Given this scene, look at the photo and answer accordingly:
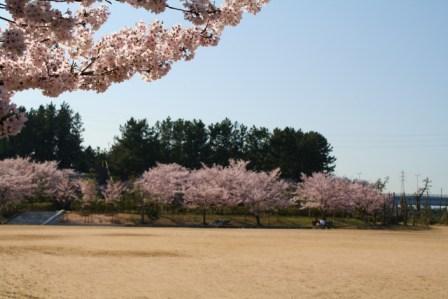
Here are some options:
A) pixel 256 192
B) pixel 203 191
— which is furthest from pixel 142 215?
pixel 256 192

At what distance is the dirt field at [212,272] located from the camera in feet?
40.2

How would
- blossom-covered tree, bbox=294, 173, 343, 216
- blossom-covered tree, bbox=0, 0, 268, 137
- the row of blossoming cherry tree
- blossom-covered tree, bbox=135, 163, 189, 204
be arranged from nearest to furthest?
blossom-covered tree, bbox=0, 0, 268, 137 → the row of blossoming cherry tree → blossom-covered tree, bbox=135, 163, 189, 204 → blossom-covered tree, bbox=294, 173, 343, 216

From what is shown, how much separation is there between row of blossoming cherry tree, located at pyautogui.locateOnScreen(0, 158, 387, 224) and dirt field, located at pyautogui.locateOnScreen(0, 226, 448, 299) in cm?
3182

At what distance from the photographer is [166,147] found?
266 ft

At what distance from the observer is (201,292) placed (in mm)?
12242

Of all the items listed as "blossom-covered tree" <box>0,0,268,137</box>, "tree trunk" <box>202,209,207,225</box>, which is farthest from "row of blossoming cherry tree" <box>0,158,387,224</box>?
"blossom-covered tree" <box>0,0,268,137</box>

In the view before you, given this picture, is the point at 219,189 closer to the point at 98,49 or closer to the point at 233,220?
the point at 233,220

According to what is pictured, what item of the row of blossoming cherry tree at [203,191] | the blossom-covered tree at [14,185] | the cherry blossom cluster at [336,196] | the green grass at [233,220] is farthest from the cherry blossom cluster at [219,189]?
the blossom-covered tree at [14,185]

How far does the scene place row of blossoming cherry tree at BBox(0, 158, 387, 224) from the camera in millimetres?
55062

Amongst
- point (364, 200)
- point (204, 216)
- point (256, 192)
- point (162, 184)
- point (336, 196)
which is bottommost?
point (204, 216)

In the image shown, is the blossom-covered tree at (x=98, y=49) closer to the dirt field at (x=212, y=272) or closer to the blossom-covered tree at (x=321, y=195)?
the dirt field at (x=212, y=272)

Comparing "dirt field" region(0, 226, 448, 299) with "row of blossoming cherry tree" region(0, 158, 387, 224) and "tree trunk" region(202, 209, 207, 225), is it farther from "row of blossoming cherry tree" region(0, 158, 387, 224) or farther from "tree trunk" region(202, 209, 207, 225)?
"row of blossoming cherry tree" region(0, 158, 387, 224)

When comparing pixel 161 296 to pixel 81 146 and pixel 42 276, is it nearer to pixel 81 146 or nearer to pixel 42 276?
pixel 42 276

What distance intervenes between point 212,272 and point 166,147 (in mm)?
66146
